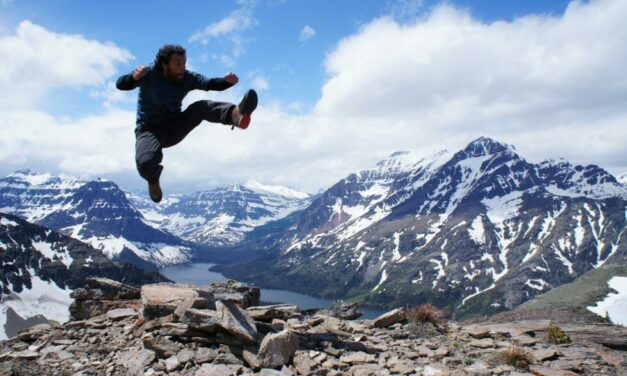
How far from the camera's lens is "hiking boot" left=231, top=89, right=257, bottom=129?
1017cm

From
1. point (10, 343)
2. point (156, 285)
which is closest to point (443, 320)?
point (156, 285)

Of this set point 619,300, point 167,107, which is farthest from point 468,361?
point 619,300

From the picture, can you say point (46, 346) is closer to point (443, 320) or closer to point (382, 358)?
point (382, 358)

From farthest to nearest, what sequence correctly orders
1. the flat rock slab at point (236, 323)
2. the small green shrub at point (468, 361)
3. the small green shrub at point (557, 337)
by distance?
the small green shrub at point (557, 337)
the small green shrub at point (468, 361)
the flat rock slab at point (236, 323)

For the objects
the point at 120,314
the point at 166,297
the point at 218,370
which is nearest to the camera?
the point at 218,370

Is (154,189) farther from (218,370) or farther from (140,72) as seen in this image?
(218,370)

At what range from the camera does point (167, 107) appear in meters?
10.9

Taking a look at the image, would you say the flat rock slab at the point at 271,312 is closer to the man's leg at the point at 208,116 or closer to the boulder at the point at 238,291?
the boulder at the point at 238,291

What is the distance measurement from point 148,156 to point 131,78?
1.69 m

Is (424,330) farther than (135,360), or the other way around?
(424,330)

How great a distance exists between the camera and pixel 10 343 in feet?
46.2

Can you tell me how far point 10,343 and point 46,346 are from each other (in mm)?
1532

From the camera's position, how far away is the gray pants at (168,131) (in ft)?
33.9

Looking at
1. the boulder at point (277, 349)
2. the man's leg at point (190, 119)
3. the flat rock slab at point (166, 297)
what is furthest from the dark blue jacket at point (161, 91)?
the boulder at point (277, 349)
